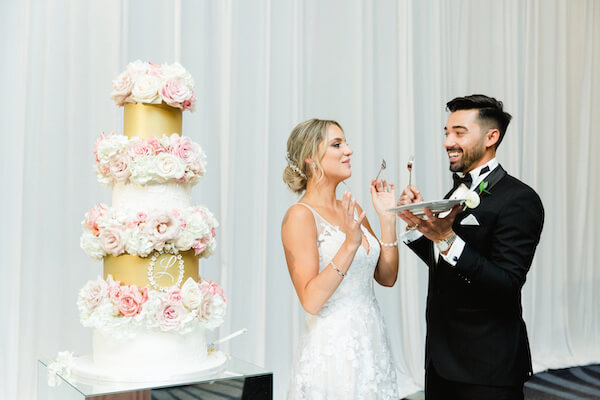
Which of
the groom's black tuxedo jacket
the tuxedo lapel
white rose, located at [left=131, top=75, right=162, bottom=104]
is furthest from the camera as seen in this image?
the tuxedo lapel

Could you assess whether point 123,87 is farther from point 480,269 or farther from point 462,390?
point 462,390

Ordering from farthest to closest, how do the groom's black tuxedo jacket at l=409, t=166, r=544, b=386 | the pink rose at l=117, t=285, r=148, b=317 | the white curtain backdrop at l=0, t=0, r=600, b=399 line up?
the white curtain backdrop at l=0, t=0, r=600, b=399 < the groom's black tuxedo jacket at l=409, t=166, r=544, b=386 < the pink rose at l=117, t=285, r=148, b=317

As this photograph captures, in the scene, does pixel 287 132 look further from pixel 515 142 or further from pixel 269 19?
pixel 515 142

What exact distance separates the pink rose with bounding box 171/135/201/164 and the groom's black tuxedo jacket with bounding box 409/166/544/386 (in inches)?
41.1

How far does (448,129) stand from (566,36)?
4.53 metres

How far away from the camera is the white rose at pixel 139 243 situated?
2090mm

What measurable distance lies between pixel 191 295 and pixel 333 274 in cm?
64

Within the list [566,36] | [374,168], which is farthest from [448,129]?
[566,36]

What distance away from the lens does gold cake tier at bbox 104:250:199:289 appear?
214 centimetres

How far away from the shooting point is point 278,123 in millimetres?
4660

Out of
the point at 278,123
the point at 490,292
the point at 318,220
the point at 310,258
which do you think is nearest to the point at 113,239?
the point at 310,258

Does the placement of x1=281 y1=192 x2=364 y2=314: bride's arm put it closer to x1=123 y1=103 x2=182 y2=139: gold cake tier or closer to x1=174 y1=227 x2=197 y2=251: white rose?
x1=174 y1=227 x2=197 y2=251: white rose

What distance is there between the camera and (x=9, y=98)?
3674mm

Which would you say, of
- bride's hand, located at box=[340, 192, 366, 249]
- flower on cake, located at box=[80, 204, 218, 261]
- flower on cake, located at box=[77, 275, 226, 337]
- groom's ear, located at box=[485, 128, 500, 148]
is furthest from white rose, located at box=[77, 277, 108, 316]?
groom's ear, located at box=[485, 128, 500, 148]
